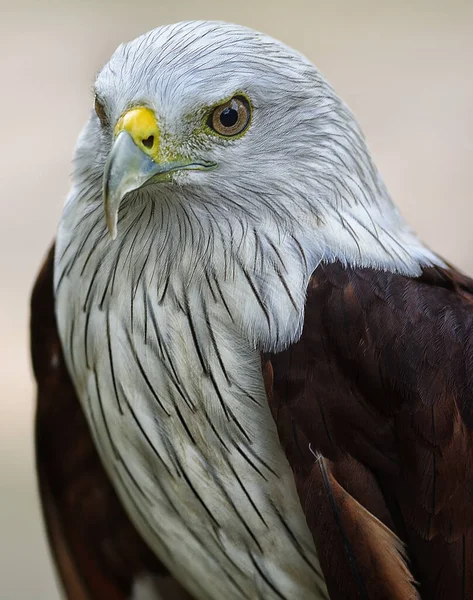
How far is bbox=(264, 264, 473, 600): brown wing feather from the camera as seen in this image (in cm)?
149

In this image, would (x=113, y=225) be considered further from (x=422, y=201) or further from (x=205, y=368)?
(x=422, y=201)

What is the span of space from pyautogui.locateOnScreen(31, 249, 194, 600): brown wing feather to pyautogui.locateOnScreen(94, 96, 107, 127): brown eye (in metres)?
0.55

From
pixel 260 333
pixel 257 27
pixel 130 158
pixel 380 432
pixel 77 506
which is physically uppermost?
pixel 257 27

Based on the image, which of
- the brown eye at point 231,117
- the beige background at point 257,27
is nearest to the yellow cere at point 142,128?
the brown eye at point 231,117

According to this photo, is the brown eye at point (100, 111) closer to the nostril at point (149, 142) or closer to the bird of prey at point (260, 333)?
the bird of prey at point (260, 333)

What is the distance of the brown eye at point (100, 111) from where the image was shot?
155cm

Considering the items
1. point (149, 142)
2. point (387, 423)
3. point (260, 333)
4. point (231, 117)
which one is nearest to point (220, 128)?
point (231, 117)

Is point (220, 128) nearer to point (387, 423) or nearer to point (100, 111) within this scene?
point (100, 111)

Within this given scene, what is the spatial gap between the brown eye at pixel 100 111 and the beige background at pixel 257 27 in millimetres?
2165

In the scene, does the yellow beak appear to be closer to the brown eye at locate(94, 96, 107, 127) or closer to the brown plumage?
the brown eye at locate(94, 96, 107, 127)

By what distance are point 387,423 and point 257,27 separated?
2993 mm

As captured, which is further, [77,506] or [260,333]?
[77,506]

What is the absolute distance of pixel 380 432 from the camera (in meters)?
1.52

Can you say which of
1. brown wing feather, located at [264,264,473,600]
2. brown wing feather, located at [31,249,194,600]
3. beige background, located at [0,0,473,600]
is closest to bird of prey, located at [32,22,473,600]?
brown wing feather, located at [264,264,473,600]
